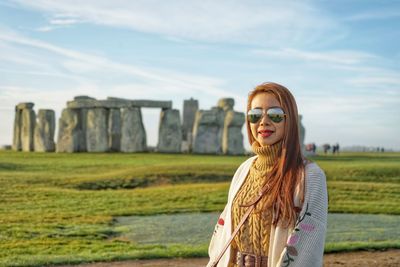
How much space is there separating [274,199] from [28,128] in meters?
39.8

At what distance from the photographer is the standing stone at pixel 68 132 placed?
38062 millimetres

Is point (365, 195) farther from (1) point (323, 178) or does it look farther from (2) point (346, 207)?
(1) point (323, 178)

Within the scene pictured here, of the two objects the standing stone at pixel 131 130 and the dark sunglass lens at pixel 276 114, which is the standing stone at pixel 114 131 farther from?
the dark sunglass lens at pixel 276 114

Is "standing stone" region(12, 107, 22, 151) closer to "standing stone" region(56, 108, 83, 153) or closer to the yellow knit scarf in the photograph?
"standing stone" region(56, 108, 83, 153)

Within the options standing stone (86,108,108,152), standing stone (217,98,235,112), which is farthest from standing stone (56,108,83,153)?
standing stone (217,98,235,112)

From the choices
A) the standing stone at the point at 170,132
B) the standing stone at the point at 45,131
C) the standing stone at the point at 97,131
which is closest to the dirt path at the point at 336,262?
the standing stone at the point at 170,132

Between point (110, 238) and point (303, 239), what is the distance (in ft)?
30.4

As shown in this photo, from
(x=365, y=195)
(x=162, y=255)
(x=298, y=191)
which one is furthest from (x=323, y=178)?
(x=365, y=195)

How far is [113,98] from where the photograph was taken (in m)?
39.6

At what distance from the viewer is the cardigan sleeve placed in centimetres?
367

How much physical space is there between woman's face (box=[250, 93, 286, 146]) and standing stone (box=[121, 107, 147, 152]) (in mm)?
33384

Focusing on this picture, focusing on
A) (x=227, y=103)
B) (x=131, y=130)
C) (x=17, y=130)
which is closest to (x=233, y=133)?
(x=227, y=103)

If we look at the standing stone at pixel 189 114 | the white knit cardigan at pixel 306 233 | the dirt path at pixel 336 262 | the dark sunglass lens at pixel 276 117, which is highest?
the standing stone at pixel 189 114

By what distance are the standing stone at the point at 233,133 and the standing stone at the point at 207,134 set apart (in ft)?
1.65
